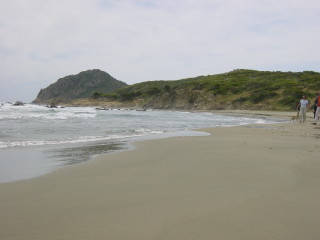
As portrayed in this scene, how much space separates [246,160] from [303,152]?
178 cm

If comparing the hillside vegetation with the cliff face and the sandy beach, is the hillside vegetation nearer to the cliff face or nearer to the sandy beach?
the sandy beach

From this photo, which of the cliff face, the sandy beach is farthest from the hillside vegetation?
the cliff face

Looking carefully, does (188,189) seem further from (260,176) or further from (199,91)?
(199,91)

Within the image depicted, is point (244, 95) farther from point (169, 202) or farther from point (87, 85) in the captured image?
point (87, 85)

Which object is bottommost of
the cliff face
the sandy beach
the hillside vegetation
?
the sandy beach

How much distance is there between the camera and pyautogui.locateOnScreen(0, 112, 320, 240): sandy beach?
8.84ft

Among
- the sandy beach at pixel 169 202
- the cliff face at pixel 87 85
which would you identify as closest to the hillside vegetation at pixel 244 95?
the sandy beach at pixel 169 202

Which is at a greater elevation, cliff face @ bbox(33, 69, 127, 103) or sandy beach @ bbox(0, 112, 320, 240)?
cliff face @ bbox(33, 69, 127, 103)

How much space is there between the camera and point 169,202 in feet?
11.4

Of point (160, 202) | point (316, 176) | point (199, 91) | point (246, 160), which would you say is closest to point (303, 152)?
point (246, 160)

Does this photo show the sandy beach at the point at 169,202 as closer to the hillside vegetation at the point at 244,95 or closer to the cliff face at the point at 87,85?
the hillside vegetation at the point at 244,95

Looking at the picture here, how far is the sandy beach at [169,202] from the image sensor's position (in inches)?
106

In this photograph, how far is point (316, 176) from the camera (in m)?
4.60

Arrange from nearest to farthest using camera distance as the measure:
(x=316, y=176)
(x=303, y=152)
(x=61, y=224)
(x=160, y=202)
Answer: (x=61, y=224), (x=160, y=202), (x=316, y=176), (x=303, y=152)
